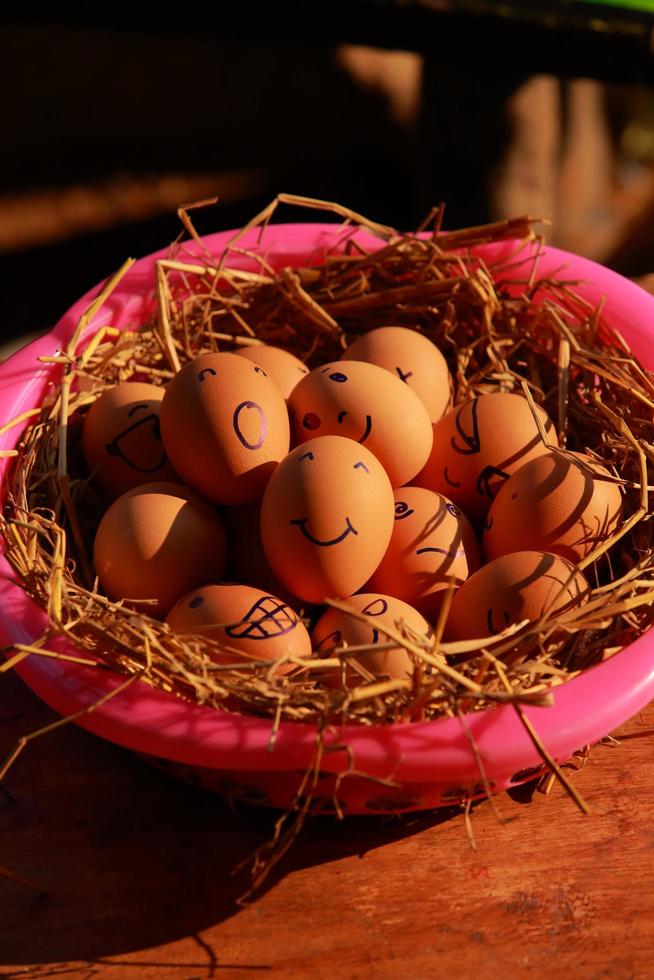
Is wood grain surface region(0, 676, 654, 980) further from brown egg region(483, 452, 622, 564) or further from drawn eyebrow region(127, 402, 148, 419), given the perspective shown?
drawn eyebrow region(127, 402, 148, 419)

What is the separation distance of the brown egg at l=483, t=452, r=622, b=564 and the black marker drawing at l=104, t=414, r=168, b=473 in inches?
14.1

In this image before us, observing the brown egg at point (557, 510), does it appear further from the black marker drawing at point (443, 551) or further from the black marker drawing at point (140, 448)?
the black marker drawing at point (140, 448)

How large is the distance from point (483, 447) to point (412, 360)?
143 mm

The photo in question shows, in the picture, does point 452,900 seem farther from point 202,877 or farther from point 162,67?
point 162,67

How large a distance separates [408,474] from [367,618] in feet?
0.96

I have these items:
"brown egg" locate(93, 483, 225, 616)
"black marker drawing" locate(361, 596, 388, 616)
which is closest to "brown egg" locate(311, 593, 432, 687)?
"black marker drawing" locate(361, 596, 388, 616)

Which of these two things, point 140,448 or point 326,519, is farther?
point 140,448

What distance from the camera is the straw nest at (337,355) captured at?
0.78 meters

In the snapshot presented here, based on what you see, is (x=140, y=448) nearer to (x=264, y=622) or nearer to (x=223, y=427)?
(x=223, y=427)

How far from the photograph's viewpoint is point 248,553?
1.03 metres

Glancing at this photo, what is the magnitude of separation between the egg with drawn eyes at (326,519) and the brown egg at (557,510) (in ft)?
0.40

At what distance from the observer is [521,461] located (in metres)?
1.04

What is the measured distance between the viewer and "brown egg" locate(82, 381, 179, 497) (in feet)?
3.50

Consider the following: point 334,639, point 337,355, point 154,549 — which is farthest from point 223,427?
point 337,355
